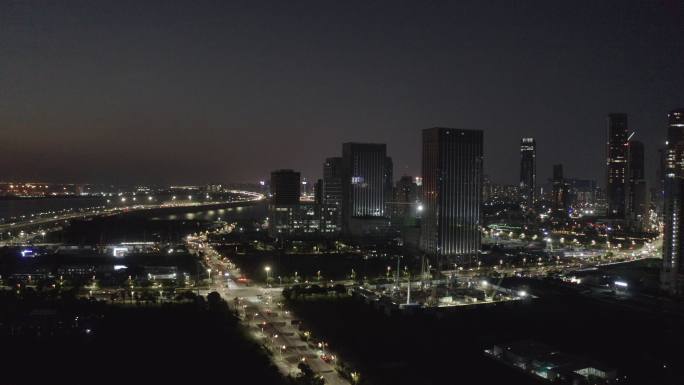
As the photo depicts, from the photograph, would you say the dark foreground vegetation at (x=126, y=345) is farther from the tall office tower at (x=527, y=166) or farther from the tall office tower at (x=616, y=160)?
the tall office tower at (x=527, y=166)

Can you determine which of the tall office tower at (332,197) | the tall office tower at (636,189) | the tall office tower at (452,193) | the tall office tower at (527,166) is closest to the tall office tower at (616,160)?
the tall office tower at (636,189)

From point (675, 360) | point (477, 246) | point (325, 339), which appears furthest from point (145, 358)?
point (477, 246)

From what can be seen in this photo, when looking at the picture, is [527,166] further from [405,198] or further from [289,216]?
[289,216]

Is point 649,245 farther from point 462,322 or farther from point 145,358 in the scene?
point 145,358

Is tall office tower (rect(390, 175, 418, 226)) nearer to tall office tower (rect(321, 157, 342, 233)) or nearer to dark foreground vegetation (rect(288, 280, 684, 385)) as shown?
tall office tower (rect(321, 157, 342, 233))

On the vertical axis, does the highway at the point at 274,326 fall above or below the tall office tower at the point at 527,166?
below

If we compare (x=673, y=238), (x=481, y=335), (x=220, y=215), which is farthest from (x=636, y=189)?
(x=481, y=335)

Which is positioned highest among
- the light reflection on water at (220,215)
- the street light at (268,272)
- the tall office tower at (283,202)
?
the tall office tower at (283,202)
